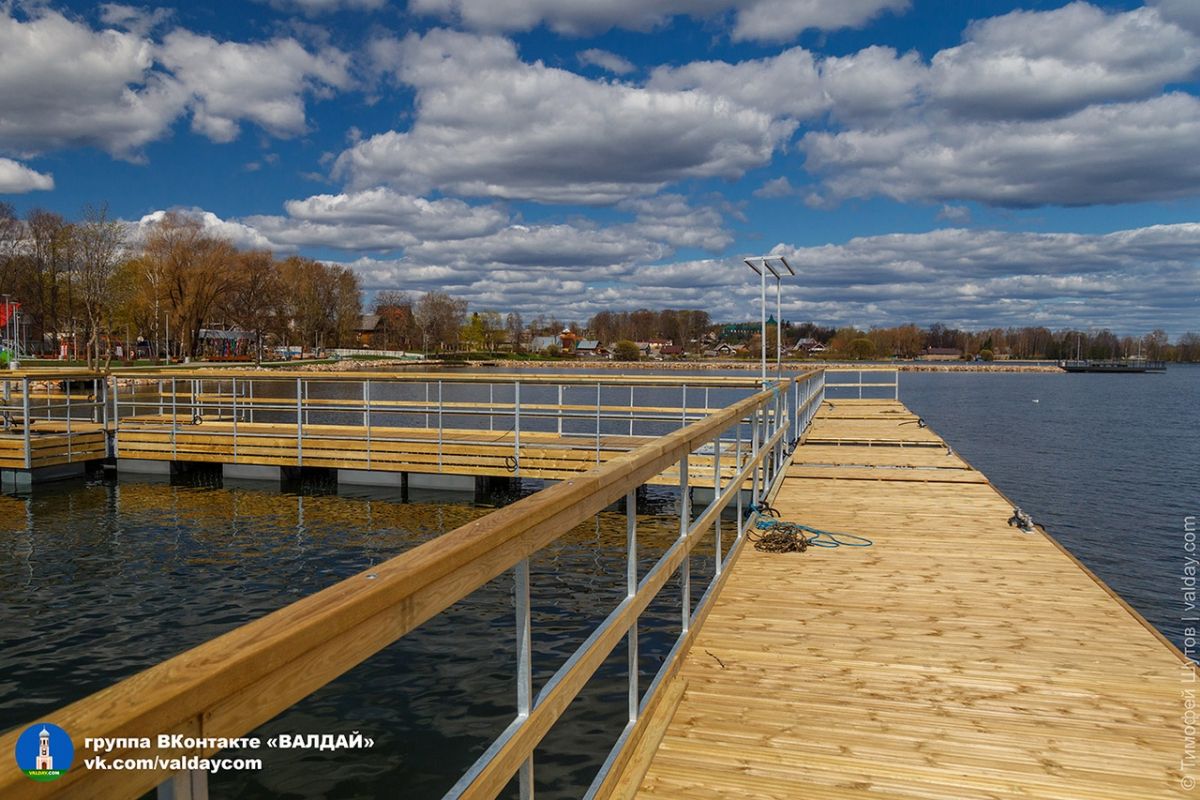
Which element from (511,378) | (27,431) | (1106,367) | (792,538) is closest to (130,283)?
(27,431)

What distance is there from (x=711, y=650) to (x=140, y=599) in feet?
21.1

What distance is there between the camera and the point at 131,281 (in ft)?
178

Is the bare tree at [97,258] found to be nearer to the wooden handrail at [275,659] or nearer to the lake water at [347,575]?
the lake water at [347,575]

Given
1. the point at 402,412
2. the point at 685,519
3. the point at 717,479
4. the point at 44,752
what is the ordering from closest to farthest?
the point at 44,752 < the point at 685,519 < the point at 717,479 < the point at 402,412

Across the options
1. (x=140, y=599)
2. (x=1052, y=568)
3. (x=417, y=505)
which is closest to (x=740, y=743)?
(x=1052, y=568)

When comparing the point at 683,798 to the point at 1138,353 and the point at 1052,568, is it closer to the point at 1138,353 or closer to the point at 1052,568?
the point at 1052,568

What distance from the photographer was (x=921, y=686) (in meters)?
3.65

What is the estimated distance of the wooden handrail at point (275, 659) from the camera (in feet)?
2.93

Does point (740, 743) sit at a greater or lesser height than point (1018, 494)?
greater

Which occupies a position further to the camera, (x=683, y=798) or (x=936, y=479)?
(x=936, y=479)

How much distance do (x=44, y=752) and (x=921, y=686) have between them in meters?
3.56

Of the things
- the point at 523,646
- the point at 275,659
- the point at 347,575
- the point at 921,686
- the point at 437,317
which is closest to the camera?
the point at 275,659

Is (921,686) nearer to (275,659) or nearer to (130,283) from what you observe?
(275,659)

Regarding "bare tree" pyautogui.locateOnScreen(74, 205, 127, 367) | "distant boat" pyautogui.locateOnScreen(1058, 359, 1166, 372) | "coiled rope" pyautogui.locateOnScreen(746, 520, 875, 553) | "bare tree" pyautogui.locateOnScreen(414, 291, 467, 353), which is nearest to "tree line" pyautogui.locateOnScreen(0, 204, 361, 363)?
"bare tree" pyautogui.locateOnScreen(74, 205, 127, 367)
